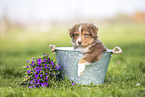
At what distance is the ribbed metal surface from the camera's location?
9.84 ft

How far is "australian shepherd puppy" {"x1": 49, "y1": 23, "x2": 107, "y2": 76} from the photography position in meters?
2.80

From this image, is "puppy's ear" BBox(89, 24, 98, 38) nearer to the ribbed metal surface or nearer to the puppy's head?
the puppy's head

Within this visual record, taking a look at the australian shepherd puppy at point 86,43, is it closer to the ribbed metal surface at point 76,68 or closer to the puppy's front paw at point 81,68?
the puppy's front paw at point 81,68

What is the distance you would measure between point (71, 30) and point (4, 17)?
936 cm

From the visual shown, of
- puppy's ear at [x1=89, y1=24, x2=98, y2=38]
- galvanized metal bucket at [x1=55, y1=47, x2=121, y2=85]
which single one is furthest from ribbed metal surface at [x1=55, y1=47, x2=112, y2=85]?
puppy's ear at [x1=89, y1=24, x2=98, y2=38]

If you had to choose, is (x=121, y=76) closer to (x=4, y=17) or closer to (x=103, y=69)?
(x=103, y=69)

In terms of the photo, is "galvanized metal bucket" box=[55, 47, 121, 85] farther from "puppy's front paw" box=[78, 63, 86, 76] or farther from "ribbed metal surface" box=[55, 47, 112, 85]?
"puppy's front paw" box=[78, 63, 86, 76]

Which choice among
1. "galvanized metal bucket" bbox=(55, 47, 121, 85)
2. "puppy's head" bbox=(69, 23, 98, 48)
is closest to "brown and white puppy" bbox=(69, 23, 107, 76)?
"puppy's head" bbox=(69, 23, 98, 48)

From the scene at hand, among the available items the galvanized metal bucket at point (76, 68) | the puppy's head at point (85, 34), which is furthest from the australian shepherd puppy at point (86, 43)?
the galvanized metal bucket at point (76, 68)

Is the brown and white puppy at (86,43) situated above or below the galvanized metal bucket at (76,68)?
above

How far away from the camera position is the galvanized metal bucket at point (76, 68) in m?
3.00

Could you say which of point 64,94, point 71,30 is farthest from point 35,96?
point 71,30

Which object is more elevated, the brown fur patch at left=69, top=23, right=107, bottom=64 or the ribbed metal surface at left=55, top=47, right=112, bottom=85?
the brown fur patch at left=69, top=23, right=107, bottom=64

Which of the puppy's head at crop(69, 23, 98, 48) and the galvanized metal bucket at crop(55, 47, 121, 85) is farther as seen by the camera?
the galvanized metal bucket at crop(55, 47, 121, 85)
